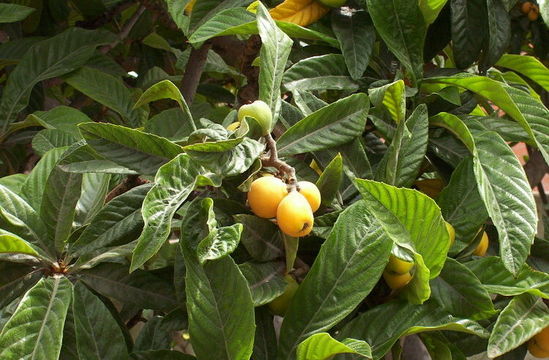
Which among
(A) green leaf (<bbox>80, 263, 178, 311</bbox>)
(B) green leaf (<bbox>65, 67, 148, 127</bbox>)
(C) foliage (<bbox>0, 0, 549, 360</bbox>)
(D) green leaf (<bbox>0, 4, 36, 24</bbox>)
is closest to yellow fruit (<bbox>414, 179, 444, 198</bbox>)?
(C) foliage (<bbox>0, 0, 549, 360</bbox>)

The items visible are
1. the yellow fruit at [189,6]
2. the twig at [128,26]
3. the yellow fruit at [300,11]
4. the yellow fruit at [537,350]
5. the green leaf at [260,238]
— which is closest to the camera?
the green leaf at [260,238]

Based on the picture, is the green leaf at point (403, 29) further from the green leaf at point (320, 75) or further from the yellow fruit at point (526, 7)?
the yellow fruit at point (526, 7)

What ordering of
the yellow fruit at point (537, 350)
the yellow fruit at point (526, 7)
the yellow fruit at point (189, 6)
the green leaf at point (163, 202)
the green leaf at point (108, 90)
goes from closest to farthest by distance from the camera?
the green leaf at point (163, 202), the yellow fruit at point (537, 350), the yellow fruit at point (189, 6), the yellow fruit at point (526, 7), the green leaf at point (108, 90)

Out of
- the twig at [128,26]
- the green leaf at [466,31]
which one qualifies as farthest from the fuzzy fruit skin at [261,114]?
the twig at [128,26]

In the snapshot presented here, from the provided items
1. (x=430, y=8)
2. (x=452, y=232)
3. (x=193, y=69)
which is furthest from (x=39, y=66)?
(x=452, y=232)

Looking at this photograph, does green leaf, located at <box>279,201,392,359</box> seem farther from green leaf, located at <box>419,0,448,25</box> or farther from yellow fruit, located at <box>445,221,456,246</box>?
green leaf, located at <box>419,0,448,25</box>

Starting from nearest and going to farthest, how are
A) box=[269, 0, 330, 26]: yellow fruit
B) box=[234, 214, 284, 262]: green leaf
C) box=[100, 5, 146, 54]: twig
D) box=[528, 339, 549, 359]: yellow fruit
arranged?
box=[234, 214, 284, 262]: green leaf, box=[528, 339, 549, 359]: yellow fruit, box=[269, 0, 330, 26]: yellow fruit, box=[100, 5, 146, 54]: twig
